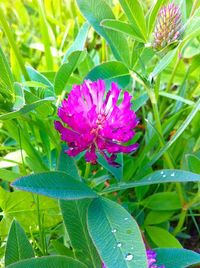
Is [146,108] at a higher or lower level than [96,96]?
lower

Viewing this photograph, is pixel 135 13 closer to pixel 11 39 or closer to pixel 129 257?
pixel 11 39

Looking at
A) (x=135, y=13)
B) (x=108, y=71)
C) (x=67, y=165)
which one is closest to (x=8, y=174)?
(x=67, y=165)

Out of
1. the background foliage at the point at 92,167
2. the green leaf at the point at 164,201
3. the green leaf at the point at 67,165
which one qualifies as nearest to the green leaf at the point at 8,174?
the background foliage at the point at 92,167

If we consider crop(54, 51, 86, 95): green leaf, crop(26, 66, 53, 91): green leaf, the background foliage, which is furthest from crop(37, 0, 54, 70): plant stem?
crop(54, 51, 86, 95): green leaf

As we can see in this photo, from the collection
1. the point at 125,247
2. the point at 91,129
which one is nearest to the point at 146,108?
the point at 91,129

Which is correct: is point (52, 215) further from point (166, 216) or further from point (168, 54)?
point (168, 54)

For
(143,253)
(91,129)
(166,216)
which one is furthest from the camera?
(166,216)
